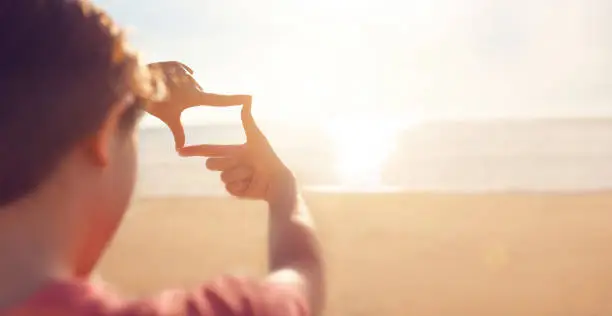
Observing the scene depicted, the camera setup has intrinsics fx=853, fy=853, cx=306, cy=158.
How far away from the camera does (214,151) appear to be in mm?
1279

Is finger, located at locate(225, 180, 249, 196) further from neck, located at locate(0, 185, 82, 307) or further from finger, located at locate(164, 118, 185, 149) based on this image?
neck, located at locate(0, 185, 82, 307)

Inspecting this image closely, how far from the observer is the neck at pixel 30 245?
101cm

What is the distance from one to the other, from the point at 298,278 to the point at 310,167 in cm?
1434

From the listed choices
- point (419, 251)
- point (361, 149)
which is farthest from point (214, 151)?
point (361, 149)

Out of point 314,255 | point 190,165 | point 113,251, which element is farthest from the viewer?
→ point 190,165

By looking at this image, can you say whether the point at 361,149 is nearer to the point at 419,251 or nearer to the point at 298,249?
the point at 419,251

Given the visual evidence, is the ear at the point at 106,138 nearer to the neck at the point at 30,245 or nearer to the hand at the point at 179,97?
the neck at the point at 30,245

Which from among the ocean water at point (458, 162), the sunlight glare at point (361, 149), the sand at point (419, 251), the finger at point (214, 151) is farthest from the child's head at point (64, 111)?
the sunlight glare at point (361, 149)

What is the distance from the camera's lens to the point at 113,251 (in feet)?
21.7

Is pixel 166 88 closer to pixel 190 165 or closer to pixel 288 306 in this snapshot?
pixel 288 306

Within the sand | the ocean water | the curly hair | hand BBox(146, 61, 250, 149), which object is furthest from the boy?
the ocean water

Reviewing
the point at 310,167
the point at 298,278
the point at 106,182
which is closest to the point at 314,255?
the point at 298,278

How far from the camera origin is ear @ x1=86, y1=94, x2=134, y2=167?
1.02 metres

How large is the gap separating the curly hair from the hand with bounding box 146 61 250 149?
9.4 inches
